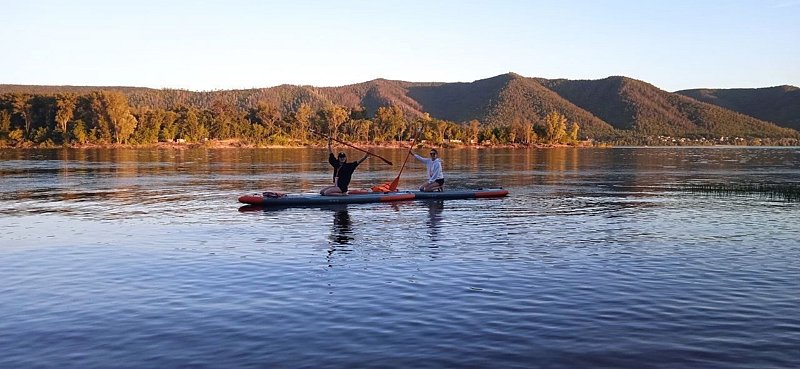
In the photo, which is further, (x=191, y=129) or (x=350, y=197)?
(x=191, y=129)

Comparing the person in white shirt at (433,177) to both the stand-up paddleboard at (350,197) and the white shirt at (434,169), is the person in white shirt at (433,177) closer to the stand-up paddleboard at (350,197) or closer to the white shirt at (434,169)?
the white shirt at (434,169)

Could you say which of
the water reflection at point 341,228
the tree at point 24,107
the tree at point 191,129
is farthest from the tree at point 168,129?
the water reflection at point 341,228

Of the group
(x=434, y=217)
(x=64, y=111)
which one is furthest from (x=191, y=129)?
(x=434, y=217)

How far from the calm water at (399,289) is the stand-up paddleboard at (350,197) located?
142 centimetres

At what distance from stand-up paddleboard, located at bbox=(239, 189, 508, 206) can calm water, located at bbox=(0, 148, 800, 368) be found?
1.42 m

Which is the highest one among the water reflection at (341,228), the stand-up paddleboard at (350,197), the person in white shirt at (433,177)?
the person in white shirt at (433,177)

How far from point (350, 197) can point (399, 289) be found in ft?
58.6

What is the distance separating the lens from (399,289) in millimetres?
15852

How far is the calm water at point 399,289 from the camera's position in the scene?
11.6 m

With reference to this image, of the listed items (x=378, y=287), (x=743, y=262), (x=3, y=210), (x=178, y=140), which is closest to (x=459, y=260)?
(x=378, y=287)

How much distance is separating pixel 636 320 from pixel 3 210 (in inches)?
1084

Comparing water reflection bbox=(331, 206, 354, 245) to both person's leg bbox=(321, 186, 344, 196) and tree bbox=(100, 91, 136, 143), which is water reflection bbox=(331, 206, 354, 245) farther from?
tree bbox=(100, 91, 136, 143)

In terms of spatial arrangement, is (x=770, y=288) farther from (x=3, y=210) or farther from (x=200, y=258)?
(x=3, y=210)

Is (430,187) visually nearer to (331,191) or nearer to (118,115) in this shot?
(331,191)
